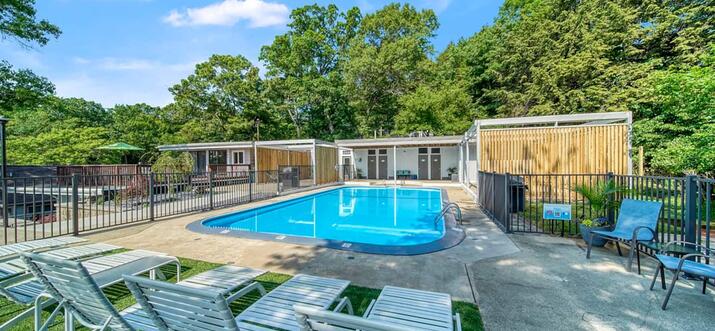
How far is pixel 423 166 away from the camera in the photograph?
20719mm

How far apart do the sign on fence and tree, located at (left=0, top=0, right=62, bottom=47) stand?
689 inches

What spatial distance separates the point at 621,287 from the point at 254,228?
7234mm

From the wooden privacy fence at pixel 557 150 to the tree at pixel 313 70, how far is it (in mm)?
17068

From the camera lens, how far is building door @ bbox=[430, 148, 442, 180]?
20.3m

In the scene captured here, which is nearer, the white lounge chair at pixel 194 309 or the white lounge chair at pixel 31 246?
the white lounge chair at pixel 194 309

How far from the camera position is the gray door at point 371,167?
2166 centimetres

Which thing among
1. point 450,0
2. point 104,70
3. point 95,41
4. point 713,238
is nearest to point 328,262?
point 713,238

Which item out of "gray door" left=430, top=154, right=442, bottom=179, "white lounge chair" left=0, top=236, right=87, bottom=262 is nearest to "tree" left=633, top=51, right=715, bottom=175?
"gray door" left=430, top=154, right=442, bottom=179

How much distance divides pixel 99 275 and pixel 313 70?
92.2 ft

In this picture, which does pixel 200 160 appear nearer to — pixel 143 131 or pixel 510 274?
pixel 143 131

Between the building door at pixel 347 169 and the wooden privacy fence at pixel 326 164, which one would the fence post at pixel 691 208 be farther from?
the building door at pixel 347 169

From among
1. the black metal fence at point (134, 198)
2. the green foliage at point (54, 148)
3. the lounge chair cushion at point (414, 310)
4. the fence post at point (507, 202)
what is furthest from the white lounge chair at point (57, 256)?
the green foliage at point (54, 148)

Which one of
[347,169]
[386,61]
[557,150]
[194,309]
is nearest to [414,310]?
[194,309]

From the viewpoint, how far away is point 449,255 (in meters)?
4.34
